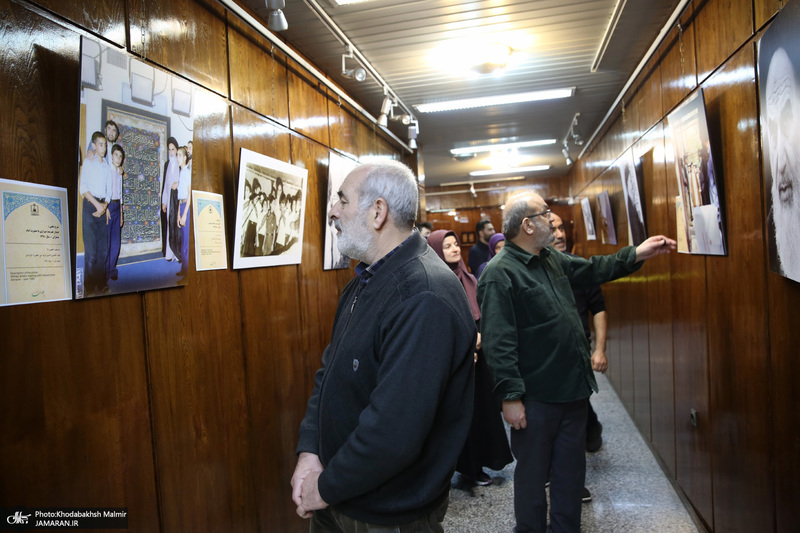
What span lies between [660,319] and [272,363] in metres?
2.77

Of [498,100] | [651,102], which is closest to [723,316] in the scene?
[651,102]

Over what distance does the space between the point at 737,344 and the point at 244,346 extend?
7.65ft

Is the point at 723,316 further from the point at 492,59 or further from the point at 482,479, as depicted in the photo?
the point at 492,59

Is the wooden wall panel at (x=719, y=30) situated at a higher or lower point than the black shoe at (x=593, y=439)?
higher

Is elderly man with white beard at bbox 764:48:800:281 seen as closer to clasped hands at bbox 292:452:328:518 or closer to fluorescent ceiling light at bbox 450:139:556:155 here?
clasped hands at bbox 292:452:328:518

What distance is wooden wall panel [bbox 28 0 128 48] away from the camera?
58.6 inches

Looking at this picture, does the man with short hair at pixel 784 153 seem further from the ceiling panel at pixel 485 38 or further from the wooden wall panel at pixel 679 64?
the ceiling panel at pixel 485 38

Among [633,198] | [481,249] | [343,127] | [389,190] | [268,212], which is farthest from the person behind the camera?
[481,249]

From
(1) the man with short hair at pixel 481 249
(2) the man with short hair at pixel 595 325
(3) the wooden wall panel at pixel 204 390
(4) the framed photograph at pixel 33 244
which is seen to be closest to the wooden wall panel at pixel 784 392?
(2) the man with short hair at pixel 595 325

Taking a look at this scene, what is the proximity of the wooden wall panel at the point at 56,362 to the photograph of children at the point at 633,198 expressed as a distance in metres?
3.62

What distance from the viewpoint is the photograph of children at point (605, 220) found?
17.4ft

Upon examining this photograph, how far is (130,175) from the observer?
1.68 m

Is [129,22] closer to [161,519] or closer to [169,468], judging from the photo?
[169,468]

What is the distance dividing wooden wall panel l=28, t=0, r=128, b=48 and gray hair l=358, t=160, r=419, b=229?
102 cm
